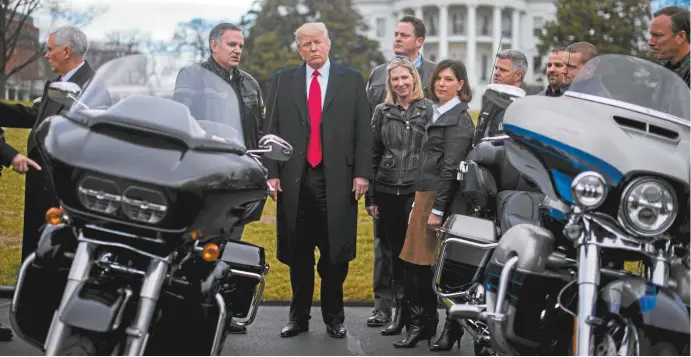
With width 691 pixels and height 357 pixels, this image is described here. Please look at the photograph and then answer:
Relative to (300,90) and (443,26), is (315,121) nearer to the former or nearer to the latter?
(300,90)

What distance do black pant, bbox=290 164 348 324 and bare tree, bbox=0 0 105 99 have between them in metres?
21.5

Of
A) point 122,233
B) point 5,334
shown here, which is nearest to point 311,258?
point 5,334

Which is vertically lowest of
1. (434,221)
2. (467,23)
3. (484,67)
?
(484,67)

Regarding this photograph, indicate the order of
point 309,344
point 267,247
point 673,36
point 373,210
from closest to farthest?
point 673,36 < point 309,344 < point 373,210 < point 267,247

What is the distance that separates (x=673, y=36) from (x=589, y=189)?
2.28 meters

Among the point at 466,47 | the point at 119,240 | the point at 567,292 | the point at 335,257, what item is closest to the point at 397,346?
the point at 335,257

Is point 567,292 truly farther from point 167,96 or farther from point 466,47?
point 466,47

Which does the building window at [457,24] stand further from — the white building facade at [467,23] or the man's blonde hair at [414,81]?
the man's blonde hair at [414,81]

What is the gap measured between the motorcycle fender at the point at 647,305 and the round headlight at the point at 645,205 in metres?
0.21

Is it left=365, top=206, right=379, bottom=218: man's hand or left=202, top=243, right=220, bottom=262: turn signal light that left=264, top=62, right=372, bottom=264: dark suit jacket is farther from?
left=202, top=243, right=220, bottom=262: turn signal light

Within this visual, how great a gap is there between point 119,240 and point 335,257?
3015 millimetres

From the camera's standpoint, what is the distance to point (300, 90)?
22.4ft

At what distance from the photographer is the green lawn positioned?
8.81 metres

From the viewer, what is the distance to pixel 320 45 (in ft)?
22.2
